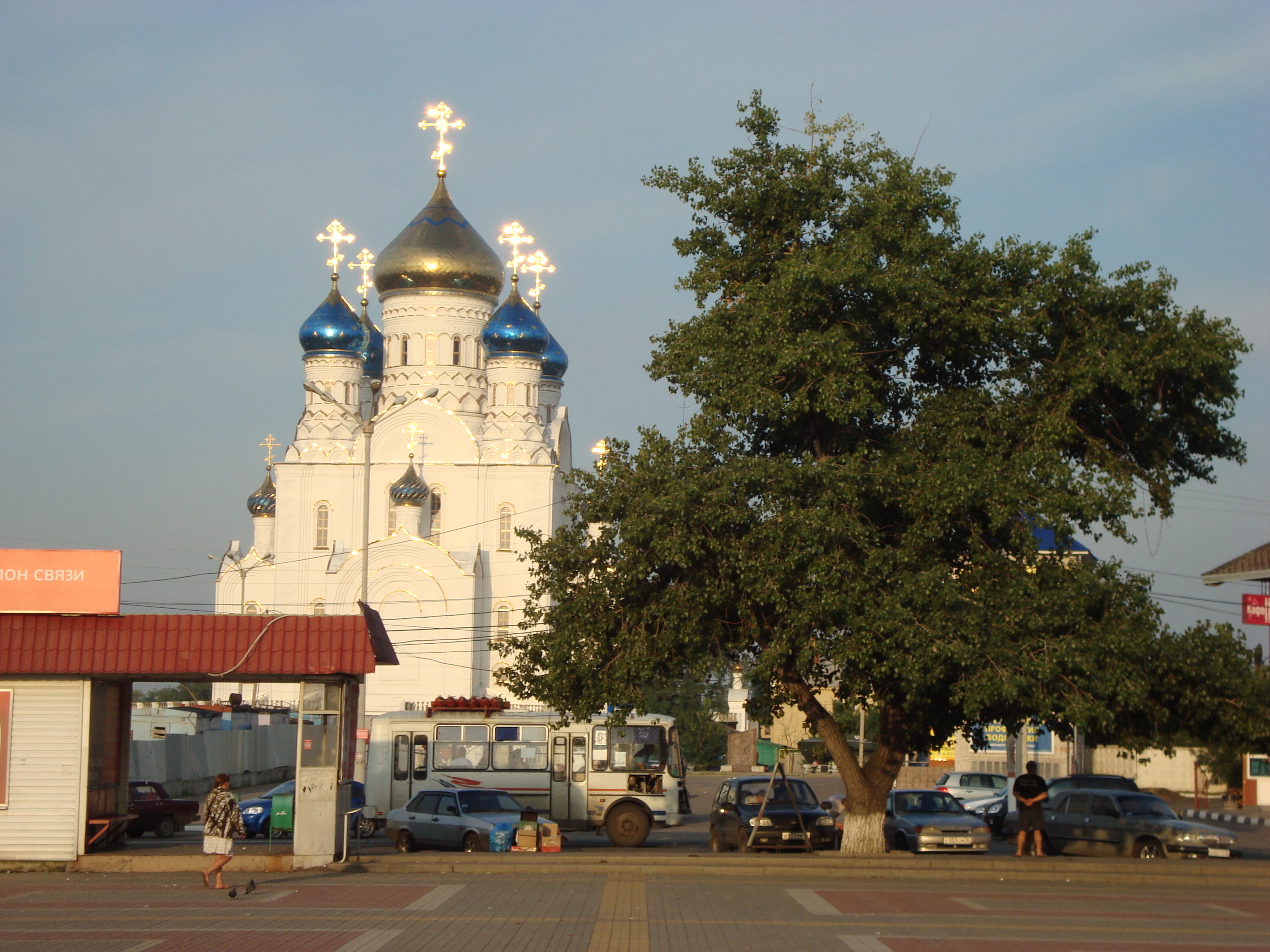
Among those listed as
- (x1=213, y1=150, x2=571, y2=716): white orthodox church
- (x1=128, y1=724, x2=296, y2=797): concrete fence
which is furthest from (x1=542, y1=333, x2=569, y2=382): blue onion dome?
(x1=128, y1=724, x2=296, y2=797): concrete fence

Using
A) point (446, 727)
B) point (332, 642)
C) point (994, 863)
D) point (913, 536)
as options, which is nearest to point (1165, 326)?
point (913, 536)

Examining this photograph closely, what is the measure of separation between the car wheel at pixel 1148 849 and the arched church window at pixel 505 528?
35386mm

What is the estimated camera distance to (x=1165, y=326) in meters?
17.3

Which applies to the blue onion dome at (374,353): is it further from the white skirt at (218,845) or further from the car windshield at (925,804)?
the white skirt at (218,845)

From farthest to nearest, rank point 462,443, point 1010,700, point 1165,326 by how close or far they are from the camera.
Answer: point 462,443 → point 1165,326 → point 1010,700

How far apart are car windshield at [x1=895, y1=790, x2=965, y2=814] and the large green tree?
2.37m

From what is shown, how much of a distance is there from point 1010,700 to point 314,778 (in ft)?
26.7

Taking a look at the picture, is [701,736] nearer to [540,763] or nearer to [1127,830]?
[540,763]

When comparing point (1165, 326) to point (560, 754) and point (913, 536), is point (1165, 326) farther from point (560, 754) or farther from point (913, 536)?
point (560, 754)

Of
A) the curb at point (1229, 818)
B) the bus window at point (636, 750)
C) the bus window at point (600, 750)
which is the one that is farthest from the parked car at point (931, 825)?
the curb at point (1229, 818)

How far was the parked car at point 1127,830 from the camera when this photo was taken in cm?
2008

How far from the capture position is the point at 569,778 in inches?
925

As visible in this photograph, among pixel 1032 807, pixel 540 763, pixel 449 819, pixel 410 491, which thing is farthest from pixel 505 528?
pixel 1032 807

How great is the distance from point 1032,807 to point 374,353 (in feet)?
147
